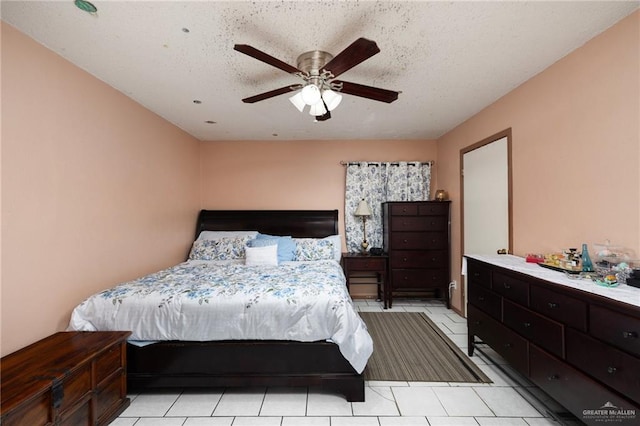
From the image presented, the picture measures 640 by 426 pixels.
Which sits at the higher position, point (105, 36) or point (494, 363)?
point (105, 36)

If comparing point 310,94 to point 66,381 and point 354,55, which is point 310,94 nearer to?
point 354,55

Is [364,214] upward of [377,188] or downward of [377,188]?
downward

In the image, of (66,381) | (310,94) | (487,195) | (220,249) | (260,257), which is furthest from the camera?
(220,249)

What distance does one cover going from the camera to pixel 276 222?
410 centimetres

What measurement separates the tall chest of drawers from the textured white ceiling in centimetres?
151

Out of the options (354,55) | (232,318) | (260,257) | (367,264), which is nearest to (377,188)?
(367,264)

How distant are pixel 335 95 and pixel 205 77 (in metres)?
1.20

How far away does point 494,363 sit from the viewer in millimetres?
2396

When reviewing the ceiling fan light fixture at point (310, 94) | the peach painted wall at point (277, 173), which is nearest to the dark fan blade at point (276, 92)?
the ceiling fan light fixture at point (310, 94)

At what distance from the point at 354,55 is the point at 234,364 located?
216cm

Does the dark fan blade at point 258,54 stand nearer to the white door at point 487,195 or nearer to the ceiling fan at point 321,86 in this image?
the ceiling fan at point 321,86

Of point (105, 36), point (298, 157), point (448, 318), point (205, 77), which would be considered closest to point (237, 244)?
point (298, 157)

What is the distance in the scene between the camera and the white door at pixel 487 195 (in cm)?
269

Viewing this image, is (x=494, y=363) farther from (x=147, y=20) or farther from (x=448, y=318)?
(x=147, y=20)
